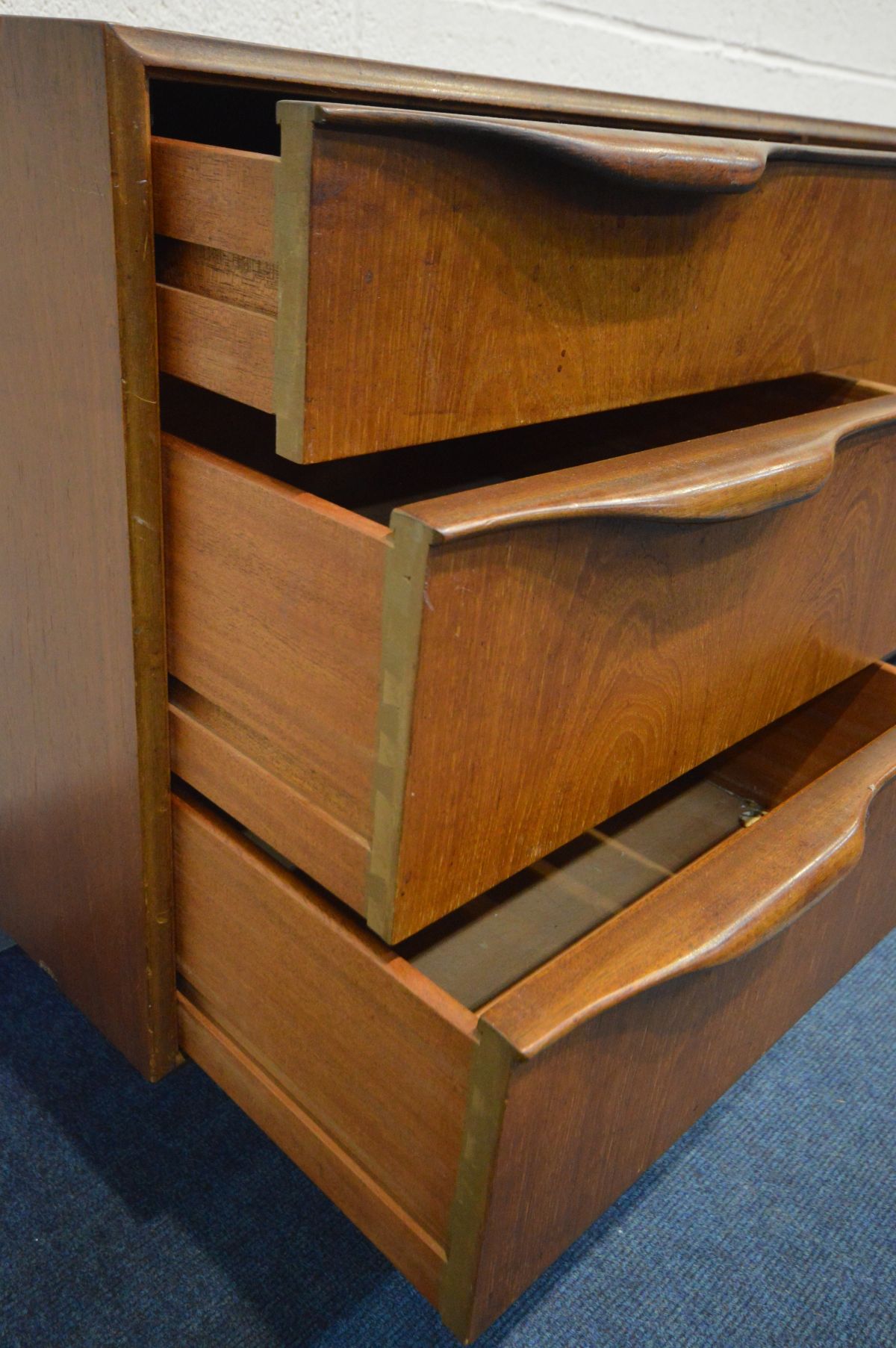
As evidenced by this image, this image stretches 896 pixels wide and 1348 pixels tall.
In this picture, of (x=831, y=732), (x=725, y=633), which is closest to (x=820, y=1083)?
(x=831, y=732)

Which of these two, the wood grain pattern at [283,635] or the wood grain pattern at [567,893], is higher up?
the wood grain pattern at [283,635]

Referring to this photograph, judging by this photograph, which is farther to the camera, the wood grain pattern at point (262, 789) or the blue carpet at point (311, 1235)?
the blue carpet at point (311, 1235)

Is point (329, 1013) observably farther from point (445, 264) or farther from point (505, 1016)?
point (445, 264)

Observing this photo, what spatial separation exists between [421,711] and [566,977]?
0.39 ft

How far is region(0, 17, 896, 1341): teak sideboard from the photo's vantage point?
38cm

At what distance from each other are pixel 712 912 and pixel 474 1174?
0.15 meters

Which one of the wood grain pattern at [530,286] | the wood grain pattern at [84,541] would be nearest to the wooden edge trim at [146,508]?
the wood grain pattern at [84,541]

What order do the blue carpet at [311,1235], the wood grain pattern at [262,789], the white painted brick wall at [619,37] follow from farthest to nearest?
the white painted brick wall at [619,37] < the blue carpet at [311,1235] < the wood grain pattern at [262,789]

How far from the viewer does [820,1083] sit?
2.43 feet

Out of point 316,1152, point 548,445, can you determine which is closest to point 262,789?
point 316,1152

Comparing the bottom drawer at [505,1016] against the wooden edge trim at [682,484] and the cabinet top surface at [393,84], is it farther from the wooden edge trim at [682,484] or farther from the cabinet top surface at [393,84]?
the cabinet top surface at [393,84]

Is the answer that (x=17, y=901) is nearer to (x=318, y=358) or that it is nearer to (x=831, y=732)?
(x=318, y=358)

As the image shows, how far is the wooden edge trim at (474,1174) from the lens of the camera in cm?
37

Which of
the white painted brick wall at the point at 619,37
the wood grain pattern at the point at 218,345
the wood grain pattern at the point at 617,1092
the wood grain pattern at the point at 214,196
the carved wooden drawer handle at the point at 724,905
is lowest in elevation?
the wood grain pattern at the point at 617,1092
